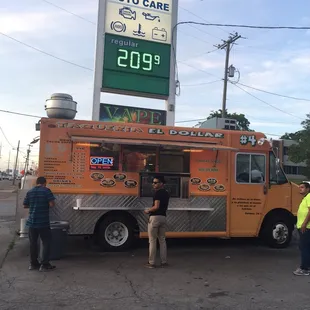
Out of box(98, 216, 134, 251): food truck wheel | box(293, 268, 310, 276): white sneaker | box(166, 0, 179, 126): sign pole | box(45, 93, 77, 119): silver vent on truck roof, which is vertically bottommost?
box(293, 268, 310, 276): white sneaker

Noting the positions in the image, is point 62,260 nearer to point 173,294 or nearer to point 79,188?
point 79,188

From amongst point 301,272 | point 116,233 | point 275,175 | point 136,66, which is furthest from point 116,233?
point 136,66

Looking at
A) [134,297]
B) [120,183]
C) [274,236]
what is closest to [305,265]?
[274,236]

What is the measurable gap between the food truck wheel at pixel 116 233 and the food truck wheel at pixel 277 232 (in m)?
3.33

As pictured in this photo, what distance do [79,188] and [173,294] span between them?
3538 millimetres

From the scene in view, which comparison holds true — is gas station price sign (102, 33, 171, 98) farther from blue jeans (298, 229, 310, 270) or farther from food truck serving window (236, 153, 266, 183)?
blue jeans (298, 229, 310, 270)

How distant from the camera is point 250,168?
9555 millimetres

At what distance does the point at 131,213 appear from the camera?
28.6ft

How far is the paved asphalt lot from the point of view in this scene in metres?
5.43

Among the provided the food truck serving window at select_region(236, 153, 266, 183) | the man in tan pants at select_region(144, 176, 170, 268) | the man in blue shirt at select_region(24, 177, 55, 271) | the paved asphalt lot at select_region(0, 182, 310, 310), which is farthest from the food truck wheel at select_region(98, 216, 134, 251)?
the food truck serving window at select_region(236, 153, 266, 183)

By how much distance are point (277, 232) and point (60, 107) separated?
5934mm

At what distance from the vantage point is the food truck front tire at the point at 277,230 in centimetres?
954

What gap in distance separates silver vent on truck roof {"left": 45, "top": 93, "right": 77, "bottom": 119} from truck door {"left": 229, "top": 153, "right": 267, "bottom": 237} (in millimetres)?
3977

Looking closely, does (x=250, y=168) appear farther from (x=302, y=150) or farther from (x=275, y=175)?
(x=302, y=150)
